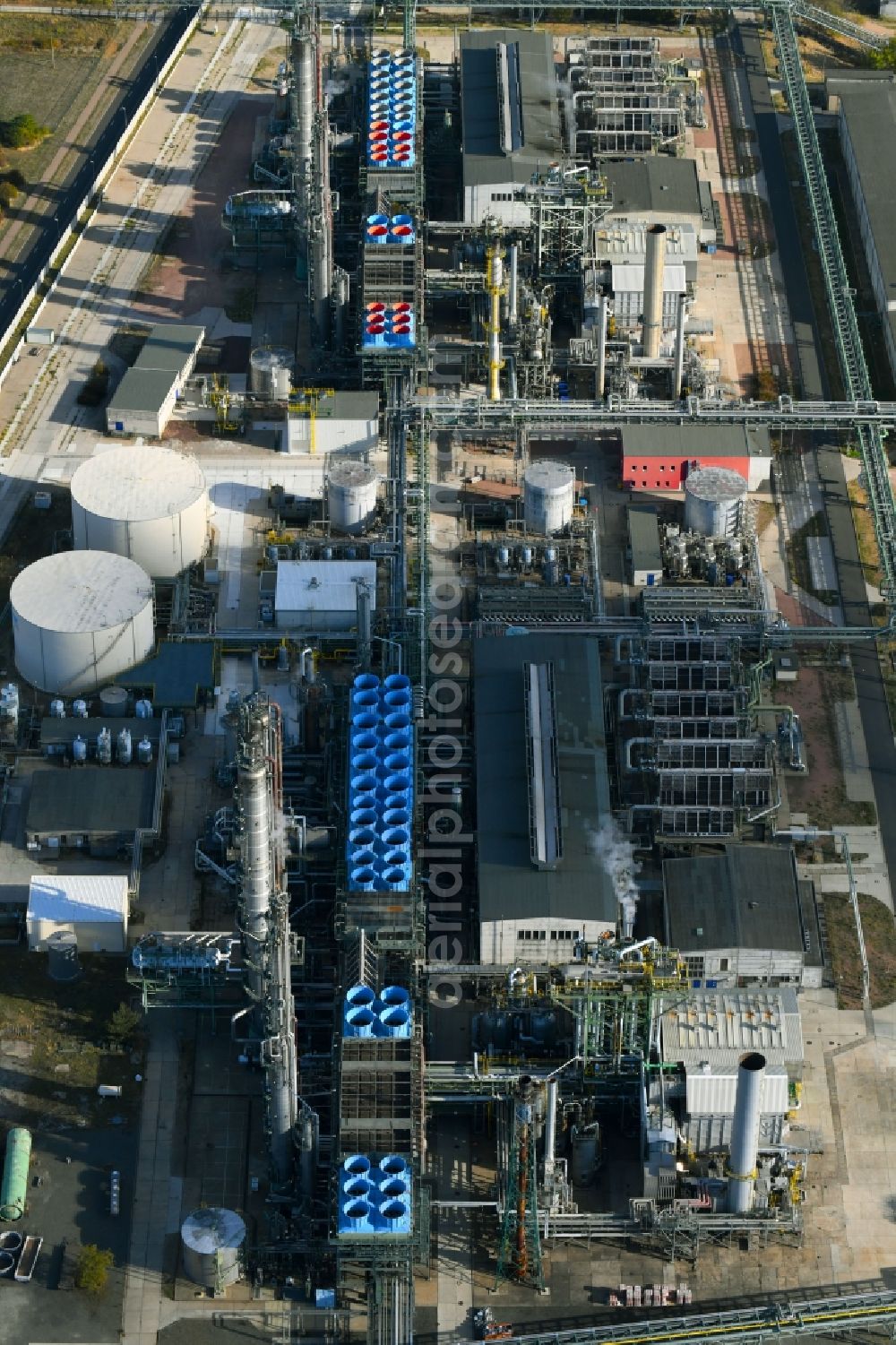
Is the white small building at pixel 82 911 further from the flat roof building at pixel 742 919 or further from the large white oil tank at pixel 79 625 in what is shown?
the flat roof building at pixel 742 919

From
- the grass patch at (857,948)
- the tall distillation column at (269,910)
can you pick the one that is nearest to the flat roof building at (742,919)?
the grass patch at (857,948)

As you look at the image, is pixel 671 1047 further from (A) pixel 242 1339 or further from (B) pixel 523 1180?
(A) pixel 242 1339

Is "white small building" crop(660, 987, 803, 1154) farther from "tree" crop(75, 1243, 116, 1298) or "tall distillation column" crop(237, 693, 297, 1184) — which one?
"tree" crop(75, 1243, 116, 1298)

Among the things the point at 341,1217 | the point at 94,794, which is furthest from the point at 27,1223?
the point at 94,794

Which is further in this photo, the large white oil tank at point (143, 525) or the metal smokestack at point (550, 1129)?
the large white oil tank at point (143, 525)

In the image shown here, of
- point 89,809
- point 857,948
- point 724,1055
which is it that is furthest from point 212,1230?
point 857,948

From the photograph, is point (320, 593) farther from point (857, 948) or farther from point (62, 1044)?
point (857, 948)
